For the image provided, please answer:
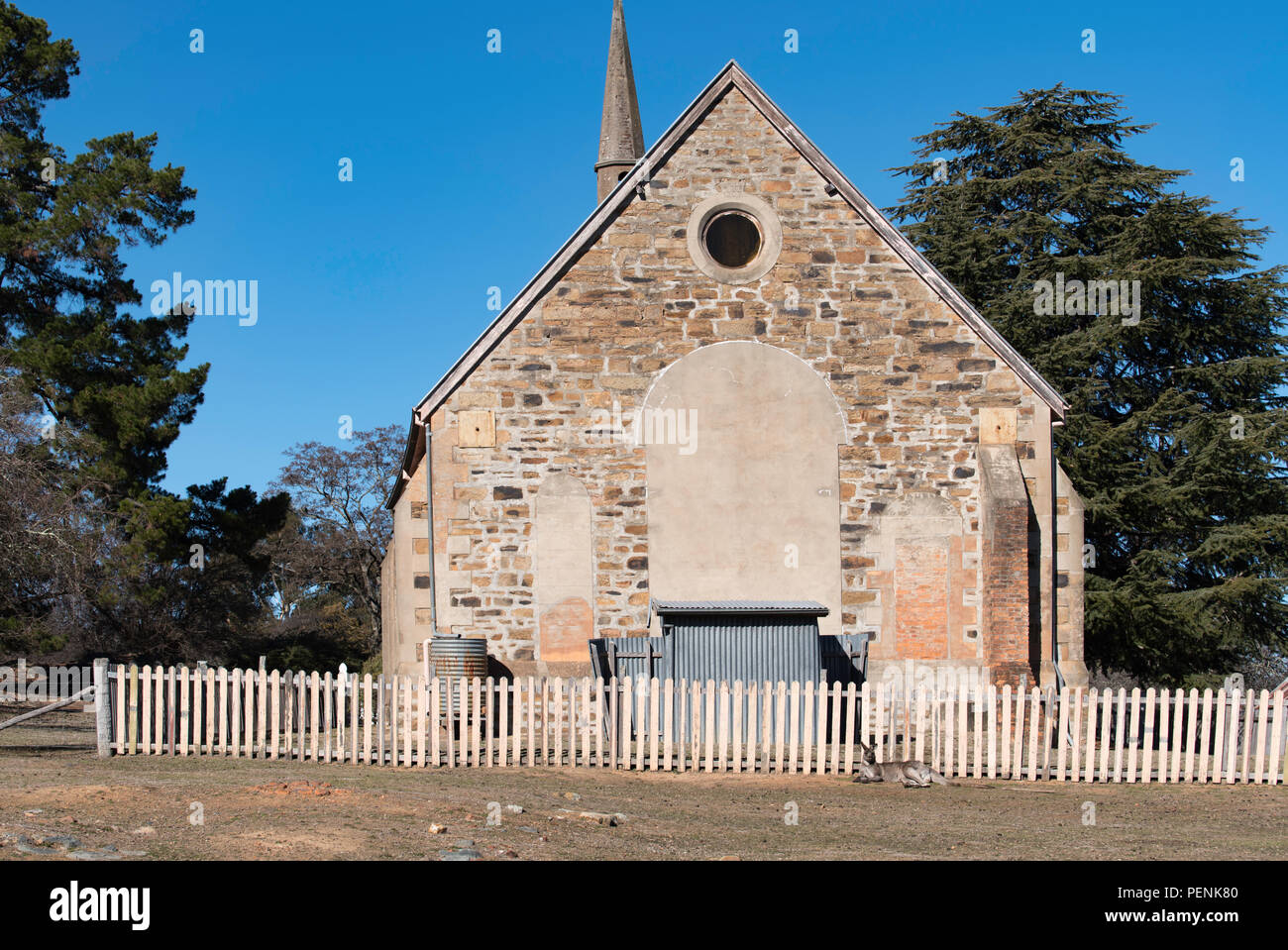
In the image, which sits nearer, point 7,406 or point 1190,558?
point 7,406

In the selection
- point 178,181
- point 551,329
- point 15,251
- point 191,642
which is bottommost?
point 191,642

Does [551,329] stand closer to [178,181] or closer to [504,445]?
[504,445]

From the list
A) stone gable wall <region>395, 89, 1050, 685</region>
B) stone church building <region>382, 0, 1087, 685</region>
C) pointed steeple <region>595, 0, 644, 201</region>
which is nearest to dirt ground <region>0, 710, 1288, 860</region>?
stone church building <region>382, 0, 1087, 685</region>

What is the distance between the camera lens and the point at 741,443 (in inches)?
734

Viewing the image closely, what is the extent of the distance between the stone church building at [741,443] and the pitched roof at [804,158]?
3 cm

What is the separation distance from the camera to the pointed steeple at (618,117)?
1409 inches

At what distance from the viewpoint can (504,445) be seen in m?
18.4

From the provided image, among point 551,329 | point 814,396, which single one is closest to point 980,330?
point 814,396

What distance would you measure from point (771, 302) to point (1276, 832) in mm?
9751

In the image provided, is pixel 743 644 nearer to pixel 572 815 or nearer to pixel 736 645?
pixel 736 645

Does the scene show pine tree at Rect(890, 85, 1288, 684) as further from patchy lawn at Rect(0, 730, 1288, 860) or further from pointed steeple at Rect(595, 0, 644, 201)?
patchy lawn at Rect(0, 730, 1288, 860)

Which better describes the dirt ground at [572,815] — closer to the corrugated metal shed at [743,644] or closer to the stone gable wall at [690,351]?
the corrugated metal shed at [743,644]

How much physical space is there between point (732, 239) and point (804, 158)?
1600mm

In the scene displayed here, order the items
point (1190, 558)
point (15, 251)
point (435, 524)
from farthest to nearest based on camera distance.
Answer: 1. point (15, 251)
2. point (1190, 558)
3. point (435, 524)
